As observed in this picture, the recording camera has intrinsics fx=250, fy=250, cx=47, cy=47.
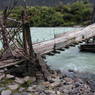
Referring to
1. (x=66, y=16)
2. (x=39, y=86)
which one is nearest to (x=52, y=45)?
(x=39, y=86)

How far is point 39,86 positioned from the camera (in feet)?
24.6

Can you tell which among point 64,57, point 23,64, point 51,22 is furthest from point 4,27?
point 51,22

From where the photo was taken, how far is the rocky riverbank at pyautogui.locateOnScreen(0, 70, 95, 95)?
6992mm

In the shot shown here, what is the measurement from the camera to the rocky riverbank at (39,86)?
275 inches

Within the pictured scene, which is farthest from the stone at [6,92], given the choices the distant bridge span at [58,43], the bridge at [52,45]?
the distant bridge span at [58,43]

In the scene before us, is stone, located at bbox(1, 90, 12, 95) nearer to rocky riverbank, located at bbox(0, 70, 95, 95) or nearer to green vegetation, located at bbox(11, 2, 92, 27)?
rocky riverbank, located at bbox(0, 70, 95, 95)

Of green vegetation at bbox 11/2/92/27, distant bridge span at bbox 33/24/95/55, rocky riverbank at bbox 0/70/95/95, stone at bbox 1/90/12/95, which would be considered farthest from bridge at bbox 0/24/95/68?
green vegetation at bbox 11/2/92/27

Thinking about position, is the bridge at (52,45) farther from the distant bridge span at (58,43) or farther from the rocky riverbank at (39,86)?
the rocky riverbank at (39,86)

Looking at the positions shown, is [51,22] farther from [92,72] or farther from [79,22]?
[92,72]

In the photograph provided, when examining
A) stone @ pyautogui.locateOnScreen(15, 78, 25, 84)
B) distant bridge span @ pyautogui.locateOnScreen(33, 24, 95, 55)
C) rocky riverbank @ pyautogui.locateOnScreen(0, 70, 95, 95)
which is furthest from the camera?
distant bridge span @ pyautogui.locateOnScreen(33, 24, 95, 55)

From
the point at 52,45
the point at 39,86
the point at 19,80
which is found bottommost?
the point at 39,86

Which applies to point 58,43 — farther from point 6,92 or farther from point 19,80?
point 6,92

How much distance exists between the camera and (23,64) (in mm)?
8367

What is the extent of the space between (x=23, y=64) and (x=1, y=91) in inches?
71.6
